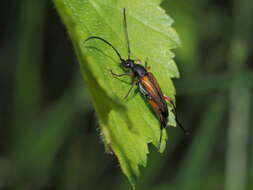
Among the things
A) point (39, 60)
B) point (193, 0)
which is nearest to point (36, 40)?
point (39, 60)

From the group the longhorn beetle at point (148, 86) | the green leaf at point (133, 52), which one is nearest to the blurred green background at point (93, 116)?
the longhorn beetle at point (148, 86)

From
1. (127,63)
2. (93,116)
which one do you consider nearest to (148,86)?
(127,63)

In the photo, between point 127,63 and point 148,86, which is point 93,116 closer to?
point 148,86

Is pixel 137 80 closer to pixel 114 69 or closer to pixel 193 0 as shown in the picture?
pixel 114 69

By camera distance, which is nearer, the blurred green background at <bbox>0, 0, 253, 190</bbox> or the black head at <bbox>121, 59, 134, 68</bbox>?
the black head at <bbox>121, 59, 134, 68</bbox>

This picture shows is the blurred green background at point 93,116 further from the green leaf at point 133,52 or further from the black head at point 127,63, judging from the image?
the green leaf at point 133,52

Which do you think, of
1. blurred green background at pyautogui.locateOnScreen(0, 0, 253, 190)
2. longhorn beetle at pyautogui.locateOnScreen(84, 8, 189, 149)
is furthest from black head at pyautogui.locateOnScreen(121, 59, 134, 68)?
blurred green background at pyautogui.locateOnScreen(0, 0, 253, 190)

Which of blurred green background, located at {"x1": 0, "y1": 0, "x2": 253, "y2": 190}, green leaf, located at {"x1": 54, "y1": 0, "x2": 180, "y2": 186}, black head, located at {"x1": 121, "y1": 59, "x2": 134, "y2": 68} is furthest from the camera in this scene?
blurred green background, located at {"x1": 0, "y1": 0, "x2": 253, "y2": 190}

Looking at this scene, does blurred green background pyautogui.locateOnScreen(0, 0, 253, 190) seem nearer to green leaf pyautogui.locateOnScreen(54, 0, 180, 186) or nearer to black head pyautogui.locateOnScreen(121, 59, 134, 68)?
black head pyautogui.locateOnScreen(121, 59, 134, 68)
